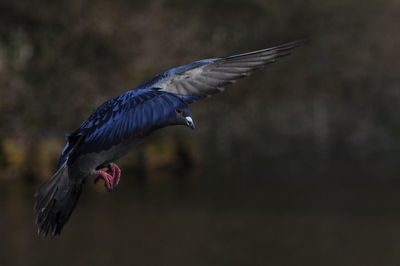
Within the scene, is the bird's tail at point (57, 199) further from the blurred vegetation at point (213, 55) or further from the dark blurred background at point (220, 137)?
the blurred vegetation at point (213, 55)

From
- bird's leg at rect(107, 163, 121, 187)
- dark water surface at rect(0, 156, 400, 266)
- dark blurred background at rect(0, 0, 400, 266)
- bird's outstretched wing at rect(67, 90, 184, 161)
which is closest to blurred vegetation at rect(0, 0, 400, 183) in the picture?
dark blurred background at rect(0, 0, 400, 266)

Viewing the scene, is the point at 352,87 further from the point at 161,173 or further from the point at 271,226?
the point at 271,226

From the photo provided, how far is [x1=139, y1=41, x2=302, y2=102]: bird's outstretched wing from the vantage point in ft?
6.63

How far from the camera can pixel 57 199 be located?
1919 millimetres

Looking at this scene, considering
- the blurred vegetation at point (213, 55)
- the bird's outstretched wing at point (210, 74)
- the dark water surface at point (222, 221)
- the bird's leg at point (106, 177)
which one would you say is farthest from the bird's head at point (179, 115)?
the blurred vegetation at point (213, 55)

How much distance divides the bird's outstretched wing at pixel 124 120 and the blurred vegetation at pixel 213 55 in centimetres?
1167

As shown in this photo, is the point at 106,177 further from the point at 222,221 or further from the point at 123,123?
the point at 222,221

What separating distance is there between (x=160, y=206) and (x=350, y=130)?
7.69 meters

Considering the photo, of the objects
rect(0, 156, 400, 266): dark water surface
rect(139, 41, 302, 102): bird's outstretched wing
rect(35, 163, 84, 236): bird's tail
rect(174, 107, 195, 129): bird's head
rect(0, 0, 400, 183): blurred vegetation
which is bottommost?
rect(0, 156, 400, 266): dark water surface

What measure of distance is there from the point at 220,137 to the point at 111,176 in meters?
16.1

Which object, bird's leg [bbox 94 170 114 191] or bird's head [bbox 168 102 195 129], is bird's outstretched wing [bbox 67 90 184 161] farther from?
bird's leg [bbox 94 170 114 191]

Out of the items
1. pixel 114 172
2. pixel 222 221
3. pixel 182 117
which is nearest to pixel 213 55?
pixel 222 221

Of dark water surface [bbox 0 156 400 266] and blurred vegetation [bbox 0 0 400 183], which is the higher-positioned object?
blurred vegetation [bbox 0 0 400 183]

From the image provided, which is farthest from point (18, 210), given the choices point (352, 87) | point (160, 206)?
point (352, 87)
